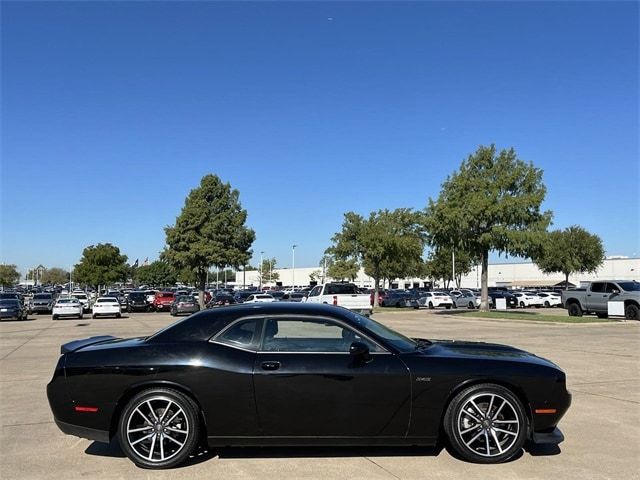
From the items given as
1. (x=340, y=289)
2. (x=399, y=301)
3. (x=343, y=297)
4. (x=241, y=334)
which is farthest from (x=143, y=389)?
(x=399, y=301)

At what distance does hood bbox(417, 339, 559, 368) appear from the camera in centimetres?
571

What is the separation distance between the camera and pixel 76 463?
18.3ft

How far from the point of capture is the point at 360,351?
5.33 meters

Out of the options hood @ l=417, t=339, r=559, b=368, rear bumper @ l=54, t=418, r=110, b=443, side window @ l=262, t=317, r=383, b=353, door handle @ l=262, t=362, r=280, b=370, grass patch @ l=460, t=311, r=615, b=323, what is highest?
side window @ l=262, t=317, r=383, b=353

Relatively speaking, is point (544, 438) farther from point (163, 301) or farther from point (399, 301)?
point (399, 301)

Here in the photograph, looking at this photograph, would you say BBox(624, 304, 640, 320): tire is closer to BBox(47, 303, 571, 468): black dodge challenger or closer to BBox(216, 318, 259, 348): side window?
BBox(47, 303, 571, 468): black dodge challenger

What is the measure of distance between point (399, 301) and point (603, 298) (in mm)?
23070

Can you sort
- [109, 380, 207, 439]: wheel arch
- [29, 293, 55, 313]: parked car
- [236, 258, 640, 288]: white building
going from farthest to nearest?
[236, 258, 640, 288]: white building < [29, 293, 55, 313]: parked car < [109, 380, 207, 439]: wheel arch

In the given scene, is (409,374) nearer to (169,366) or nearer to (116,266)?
(169,366)

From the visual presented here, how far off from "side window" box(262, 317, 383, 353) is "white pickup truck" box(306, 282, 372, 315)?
2032 centimetres

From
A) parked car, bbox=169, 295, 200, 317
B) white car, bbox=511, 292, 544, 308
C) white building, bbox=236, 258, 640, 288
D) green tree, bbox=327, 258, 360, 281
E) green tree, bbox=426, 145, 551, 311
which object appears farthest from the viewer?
white building, bbox=236, 258, 640, 288

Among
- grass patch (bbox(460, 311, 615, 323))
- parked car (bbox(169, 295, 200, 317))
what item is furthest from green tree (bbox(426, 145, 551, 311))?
parked car (bbox(169, 295, 200, 317))

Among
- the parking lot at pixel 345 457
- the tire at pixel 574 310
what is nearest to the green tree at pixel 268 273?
the tire at pixel 574 310

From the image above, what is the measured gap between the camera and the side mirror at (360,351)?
5328 mm
